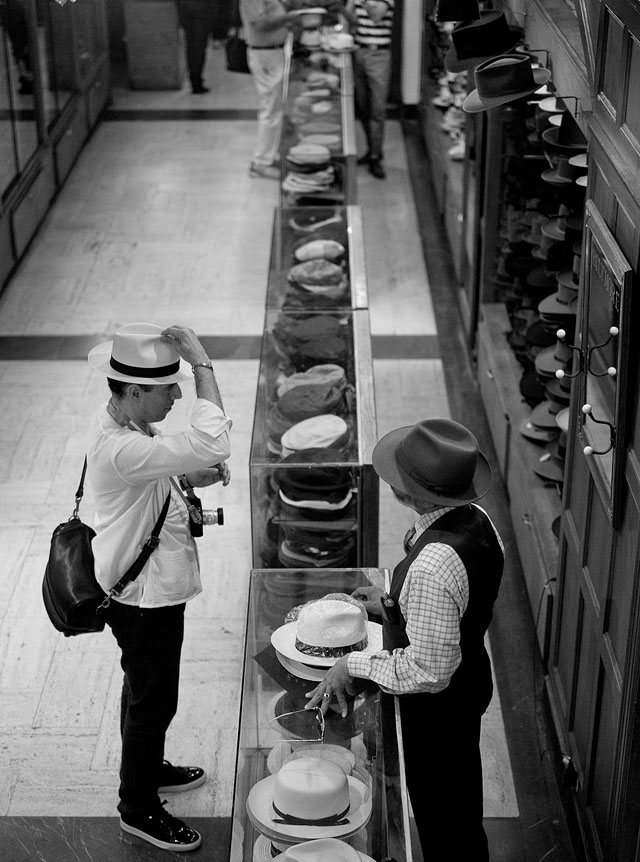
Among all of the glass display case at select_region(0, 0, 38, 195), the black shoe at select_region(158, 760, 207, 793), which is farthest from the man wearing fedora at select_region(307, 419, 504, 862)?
the glass display case at select_region(0, 0, 38, 195)

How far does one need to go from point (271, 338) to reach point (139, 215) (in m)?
5.11

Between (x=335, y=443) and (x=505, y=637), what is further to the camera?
(x=505, y=637)

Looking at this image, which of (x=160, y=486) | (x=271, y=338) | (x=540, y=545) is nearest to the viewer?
(x=160, y=486)

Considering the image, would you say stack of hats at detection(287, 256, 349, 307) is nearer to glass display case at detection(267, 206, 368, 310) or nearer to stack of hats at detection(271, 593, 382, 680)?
glass display case at detection(267, 206, 368, 310)

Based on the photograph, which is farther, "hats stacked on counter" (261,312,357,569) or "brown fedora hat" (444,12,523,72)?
"brown fedora hat" (444,12,523,72)

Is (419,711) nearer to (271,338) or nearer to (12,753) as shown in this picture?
(12,753)

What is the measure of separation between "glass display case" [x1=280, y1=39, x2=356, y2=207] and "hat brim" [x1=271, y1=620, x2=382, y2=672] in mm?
4389

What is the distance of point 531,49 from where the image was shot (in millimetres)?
4551

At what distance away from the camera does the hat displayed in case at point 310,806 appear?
2.67 m

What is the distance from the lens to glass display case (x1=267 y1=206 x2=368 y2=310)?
227 inches

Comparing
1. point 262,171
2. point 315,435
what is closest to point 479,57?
point 315,435

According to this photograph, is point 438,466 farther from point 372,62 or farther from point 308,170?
point 372,62

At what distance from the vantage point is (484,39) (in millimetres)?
4371

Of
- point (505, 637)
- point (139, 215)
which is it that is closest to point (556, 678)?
point (505, 637)
